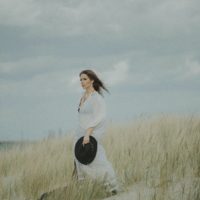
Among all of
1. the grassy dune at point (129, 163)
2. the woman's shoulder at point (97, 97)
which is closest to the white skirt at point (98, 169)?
the grassy dune at point (129, 163)

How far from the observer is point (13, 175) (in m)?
6.34

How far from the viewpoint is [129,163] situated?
524 cm

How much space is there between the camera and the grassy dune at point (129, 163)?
4.23 meters

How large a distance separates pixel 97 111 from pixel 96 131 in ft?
0.58

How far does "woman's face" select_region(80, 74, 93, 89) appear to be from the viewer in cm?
476

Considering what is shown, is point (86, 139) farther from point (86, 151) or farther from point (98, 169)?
point (98, 169)

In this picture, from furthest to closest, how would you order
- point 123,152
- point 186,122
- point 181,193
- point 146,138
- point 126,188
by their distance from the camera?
1. point 186,122
2. point 146,138
3. point 123,152
4. point 126,188
5. point 181,193

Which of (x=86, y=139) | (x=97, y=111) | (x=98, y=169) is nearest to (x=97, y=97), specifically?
(x=97, y=111)

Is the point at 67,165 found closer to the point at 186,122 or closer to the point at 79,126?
the point at 79,126

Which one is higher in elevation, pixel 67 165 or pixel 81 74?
pixel 81 74

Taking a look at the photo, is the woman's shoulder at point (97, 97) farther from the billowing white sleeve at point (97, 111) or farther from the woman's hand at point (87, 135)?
the woman's hand at point (87, 135)

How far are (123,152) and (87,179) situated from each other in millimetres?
1034

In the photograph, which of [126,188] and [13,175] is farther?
[13,175]

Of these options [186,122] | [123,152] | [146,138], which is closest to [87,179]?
[123,152]
